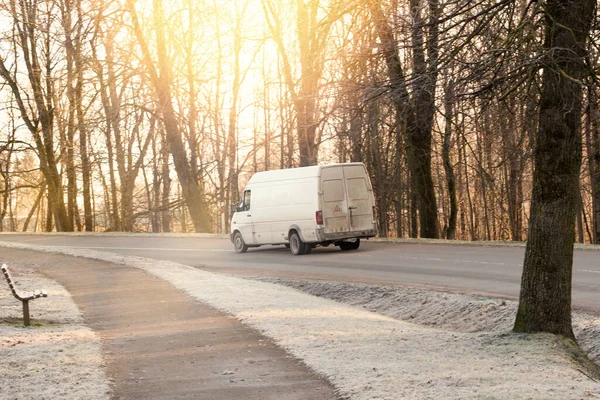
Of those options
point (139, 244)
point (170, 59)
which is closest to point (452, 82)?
point (139, 244)

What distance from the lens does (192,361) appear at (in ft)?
32.7

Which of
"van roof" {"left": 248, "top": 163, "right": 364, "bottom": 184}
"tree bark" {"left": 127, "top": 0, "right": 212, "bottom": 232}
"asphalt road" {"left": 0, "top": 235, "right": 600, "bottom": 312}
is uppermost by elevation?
"tree bark" {"left": 127, "top": 0, "right": 212, "bottom": 232}

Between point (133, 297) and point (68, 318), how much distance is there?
8.45 feet

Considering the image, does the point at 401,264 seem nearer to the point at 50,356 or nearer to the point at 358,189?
the point at 358,189

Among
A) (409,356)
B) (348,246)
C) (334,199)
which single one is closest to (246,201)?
(348,246)

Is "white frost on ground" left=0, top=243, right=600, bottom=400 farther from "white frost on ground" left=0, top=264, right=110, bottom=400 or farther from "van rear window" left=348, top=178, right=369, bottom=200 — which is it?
"van rear window" left=348, top=178, right=369, bottom=200

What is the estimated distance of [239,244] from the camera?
91.7 ft

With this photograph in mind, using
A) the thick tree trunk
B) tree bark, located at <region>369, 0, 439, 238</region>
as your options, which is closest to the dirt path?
the thick tree trunk

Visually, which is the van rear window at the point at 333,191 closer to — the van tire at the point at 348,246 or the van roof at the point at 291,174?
the van roof at the point at 291,174

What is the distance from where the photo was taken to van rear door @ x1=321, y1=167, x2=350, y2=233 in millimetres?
24359

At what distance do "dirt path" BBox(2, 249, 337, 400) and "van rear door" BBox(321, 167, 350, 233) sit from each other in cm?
745

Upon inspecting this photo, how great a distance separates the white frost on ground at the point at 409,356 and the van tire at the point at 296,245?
1036cm

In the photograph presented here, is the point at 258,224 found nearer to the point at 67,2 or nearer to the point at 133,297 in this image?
the point at 133,297

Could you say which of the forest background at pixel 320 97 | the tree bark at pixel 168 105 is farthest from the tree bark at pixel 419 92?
the tree bark at pixel 168 105
